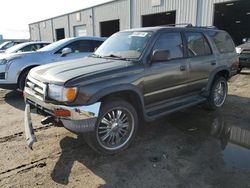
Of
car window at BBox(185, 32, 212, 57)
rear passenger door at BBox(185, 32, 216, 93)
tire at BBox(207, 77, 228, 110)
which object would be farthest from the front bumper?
tire at BBox(207, 77, 228, 110)

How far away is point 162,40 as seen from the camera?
4441mm

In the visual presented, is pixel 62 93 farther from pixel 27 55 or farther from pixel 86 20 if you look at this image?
pixel 86 20

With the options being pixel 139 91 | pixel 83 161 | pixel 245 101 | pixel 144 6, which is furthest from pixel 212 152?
pixel 144 6

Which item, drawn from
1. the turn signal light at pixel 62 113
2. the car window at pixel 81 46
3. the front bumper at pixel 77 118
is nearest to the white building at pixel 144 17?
the car window at pixel 81 46

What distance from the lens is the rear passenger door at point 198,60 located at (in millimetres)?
4934

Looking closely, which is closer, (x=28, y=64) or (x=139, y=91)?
(x=139, y=91)

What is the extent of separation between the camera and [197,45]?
Answer: 17.1 ft

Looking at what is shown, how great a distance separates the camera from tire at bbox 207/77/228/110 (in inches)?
227

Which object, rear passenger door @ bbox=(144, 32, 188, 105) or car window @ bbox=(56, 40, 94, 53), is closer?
rear passenger door @ bbox=(144, 32, 188, 105)

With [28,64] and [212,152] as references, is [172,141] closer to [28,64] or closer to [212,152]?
[212,152]

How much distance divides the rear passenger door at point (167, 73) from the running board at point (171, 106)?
4.9 inches

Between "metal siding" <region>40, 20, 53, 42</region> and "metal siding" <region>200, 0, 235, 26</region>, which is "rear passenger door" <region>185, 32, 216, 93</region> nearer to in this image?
"metal siding" <region>200, 0, 235, 26</region>

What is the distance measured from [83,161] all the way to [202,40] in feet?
11.9

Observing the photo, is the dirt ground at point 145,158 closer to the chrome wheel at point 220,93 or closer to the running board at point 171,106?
the running board at point 171,106
